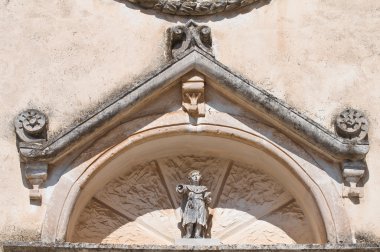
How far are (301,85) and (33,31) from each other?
2689 millimetres

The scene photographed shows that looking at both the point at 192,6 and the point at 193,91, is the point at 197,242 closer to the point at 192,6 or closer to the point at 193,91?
the point at 193,91

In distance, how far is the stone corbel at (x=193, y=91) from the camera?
1168 centimetres

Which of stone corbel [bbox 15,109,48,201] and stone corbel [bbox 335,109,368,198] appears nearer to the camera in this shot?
stone corbel [bbox 15,109,48,201]

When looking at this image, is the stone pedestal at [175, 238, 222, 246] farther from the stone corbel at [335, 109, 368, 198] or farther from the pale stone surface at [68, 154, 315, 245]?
the stone corbel at [335, 109, 368, 198]

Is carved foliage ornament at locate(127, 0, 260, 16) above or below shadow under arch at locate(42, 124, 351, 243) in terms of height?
above

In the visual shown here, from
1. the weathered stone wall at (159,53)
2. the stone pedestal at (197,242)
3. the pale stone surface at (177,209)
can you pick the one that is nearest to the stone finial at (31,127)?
the weathered stone wall at (159,53)

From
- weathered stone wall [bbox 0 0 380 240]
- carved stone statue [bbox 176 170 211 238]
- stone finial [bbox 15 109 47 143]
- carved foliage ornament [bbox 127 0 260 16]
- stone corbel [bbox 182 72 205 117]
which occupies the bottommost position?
carved stone statue [bbox 176 170 211 238]

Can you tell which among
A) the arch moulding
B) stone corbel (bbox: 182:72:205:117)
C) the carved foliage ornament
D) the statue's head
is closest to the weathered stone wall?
the carved foliage ornament

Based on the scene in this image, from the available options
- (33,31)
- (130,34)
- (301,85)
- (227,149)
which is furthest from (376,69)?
(33,31)

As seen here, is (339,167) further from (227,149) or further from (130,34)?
(130,34)

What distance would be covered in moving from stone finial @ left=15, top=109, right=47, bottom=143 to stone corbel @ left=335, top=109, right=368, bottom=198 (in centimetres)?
279

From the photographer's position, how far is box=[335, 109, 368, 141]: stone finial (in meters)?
11.6

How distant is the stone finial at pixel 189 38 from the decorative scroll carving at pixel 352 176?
173 cm

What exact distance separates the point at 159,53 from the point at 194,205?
1562 mm
